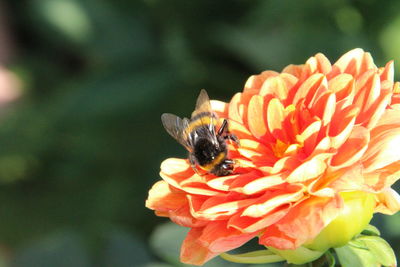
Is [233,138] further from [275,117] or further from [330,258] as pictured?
[330,258]

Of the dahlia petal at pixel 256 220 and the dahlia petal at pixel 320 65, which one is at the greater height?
the dahlia petal at pixel 320 65

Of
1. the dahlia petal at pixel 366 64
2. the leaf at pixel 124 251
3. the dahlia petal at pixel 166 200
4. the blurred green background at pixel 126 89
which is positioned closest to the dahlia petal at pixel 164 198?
the dahlia petal at pixel 166 200

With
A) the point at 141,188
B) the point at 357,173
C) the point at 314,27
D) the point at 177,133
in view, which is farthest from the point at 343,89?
the point at 141,188

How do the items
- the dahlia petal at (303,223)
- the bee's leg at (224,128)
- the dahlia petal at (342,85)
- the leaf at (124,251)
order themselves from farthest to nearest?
the leaf at (124,251) → the bee's leg at (224,128) → the dahlia petal at (342,85) → the dahlia petal at (303,223)

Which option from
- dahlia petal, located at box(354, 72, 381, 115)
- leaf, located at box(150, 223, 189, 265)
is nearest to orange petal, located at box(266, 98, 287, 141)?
dahlia petal, located at box(354, 72, 381, 115)

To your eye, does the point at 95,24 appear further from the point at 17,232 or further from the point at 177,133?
the point at 177,133

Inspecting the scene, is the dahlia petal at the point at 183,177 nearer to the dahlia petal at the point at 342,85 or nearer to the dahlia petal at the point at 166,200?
the dahlia petal at the point at 166,200
